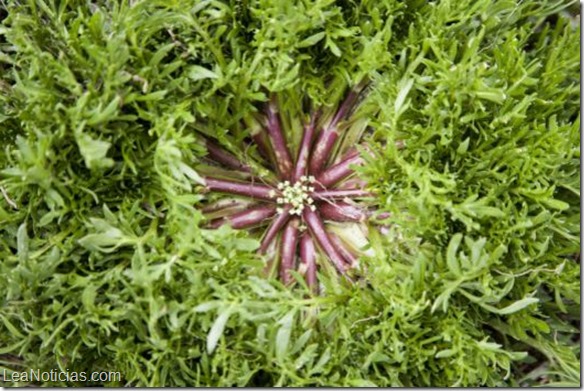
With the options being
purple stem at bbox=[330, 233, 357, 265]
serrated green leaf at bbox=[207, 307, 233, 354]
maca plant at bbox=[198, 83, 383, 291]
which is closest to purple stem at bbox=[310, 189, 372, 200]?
maca plant at bbox=[198, 83, 383, 291]

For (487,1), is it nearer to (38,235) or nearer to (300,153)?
(300,153)

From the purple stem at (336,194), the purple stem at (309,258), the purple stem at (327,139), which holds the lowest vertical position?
the purple stem at (309,258)

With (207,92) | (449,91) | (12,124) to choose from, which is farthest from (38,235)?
(449,91)

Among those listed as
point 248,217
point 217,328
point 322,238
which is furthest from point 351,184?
point 217,328

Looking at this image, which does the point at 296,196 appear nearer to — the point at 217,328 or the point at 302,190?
the point at 302,190

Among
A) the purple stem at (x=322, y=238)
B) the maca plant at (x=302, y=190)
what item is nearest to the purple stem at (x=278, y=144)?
the maca plant at (x=302, y=190)

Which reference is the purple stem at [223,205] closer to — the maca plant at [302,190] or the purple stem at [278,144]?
the maca plant at [302,190]
